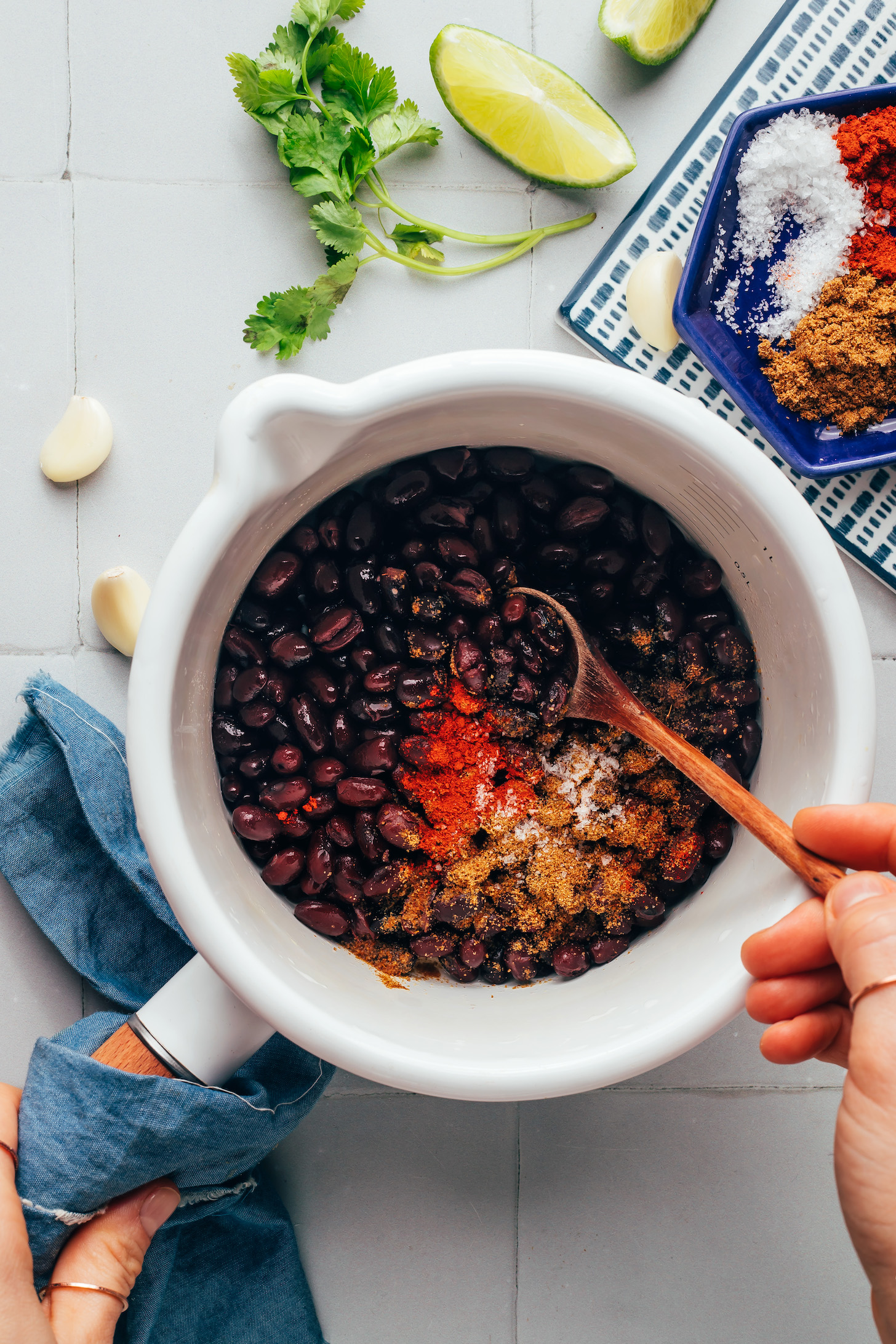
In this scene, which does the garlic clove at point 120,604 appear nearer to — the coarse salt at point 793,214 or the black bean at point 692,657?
the black bean at point 692,657

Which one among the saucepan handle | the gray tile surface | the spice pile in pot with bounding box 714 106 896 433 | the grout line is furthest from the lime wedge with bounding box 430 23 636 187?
the grout line

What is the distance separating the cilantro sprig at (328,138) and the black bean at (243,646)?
0.33 meters

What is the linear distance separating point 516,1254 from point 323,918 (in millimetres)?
567

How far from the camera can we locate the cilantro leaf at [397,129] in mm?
943

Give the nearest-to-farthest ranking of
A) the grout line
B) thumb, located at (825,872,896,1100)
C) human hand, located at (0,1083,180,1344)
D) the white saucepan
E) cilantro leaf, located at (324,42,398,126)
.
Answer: thumb, located at (825,872,896,1100)
the white saucepan
human hand, located at (0,1083,180,1344)
cilantro leaf, located at (324,42,398,126)
the grout line

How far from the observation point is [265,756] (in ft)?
2.72

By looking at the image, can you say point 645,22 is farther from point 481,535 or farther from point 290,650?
point 290,650

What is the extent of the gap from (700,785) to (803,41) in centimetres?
81

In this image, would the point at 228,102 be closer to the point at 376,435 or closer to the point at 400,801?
the point at 376,435

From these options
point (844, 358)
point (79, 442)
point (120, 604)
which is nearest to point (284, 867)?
point (120, 604)

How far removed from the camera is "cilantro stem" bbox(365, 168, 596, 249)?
3.16 feet

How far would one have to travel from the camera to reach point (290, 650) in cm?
81

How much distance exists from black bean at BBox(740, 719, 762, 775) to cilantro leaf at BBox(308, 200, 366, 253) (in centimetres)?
61

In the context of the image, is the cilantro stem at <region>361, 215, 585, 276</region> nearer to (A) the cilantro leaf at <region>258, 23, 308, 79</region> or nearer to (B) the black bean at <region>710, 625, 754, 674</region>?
(A) the cilantro leaf at <region>258, 23, 308, 79</region>
